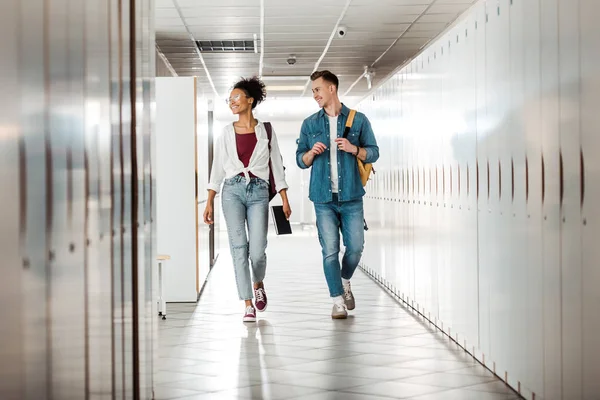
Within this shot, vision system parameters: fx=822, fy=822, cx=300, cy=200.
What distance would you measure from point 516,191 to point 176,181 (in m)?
4.06

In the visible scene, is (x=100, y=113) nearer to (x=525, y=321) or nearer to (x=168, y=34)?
(x=525, y=321)

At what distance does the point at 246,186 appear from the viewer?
550 centimetres

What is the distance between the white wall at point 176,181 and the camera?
6969mm

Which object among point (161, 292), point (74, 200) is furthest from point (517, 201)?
point (161, 292)

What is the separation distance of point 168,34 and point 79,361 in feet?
28.6

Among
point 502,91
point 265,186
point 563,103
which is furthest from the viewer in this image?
point 265,186

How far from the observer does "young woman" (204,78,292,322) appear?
18.0 ft

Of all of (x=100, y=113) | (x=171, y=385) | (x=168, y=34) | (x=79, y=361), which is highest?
(x=168, y=34)

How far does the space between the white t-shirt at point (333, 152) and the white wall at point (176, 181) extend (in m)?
1.67

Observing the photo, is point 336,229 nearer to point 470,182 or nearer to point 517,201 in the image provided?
point 470,182

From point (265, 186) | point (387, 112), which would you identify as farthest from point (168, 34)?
point (265, 186)

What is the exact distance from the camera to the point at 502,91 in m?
3.66

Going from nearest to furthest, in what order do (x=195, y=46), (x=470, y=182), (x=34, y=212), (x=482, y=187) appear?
(x=34, y=212) < (x=482, y=187) < (x=470, y=182) < (x=195, y=46)

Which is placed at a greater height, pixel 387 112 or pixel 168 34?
pixel 168 34
